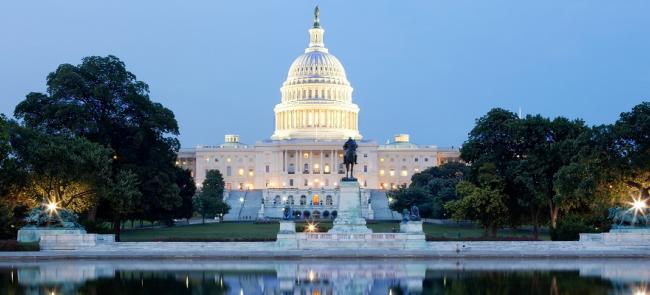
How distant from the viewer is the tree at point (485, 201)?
196ft

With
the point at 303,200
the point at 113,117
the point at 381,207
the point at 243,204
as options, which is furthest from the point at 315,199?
the point at 113,117

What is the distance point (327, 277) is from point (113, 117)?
115 ft

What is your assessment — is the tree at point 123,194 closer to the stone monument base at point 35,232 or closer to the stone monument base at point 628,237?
the stone monument base at point 35,232

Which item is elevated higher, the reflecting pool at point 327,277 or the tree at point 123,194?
the tree at point 123,194

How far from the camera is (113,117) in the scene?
6581cm

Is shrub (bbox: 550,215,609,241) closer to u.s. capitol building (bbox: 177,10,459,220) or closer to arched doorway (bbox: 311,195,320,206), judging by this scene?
arched doorway (bbox: 311,195,320,206)

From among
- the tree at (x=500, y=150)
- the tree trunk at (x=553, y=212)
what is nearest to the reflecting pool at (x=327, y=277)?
the tree trunk at (x=553, y=212)

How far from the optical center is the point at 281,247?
157 ft

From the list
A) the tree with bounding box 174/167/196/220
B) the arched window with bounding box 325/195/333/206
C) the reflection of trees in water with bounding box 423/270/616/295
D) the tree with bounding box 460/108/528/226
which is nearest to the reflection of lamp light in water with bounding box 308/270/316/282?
the reflection of trees in water with bounding box 423/270/616/295

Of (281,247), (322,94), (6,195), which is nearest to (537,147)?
(281,247)

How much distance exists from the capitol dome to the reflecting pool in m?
141

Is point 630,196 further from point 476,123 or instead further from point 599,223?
point 476,123

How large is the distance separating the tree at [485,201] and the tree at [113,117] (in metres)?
18.5

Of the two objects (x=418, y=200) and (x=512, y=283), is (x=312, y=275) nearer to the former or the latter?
(x=512, y=283)
